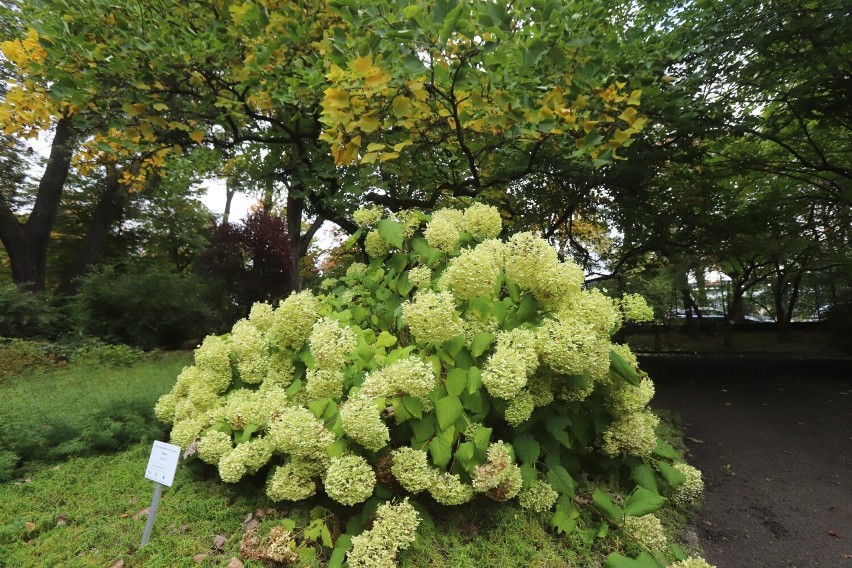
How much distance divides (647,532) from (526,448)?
674 mm

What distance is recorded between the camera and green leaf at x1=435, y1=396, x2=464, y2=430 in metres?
1.96

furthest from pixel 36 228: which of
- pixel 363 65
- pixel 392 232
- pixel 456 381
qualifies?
pixel 456 381

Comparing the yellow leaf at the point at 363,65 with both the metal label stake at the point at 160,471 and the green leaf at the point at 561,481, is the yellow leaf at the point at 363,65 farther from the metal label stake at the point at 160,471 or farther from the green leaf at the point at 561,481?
the green leaf at the point at 561,481

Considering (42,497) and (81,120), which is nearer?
(42,497)

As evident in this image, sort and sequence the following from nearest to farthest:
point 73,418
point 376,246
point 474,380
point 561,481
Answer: point 474,380 → point 561,481 → point 376,246 → point 73,418

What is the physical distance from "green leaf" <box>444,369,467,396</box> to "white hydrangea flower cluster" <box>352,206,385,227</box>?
1.22 metres

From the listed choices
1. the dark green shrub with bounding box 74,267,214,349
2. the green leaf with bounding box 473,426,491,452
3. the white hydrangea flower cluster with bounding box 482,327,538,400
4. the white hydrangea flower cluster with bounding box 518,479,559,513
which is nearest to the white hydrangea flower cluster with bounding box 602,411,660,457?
the white hydrangea flower cluster with bounding box 518,479,559,513

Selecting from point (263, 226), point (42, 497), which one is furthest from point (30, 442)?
point (263, 226)

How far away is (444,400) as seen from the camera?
6.55ft

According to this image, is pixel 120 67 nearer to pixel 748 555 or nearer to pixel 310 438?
pixel 310 438

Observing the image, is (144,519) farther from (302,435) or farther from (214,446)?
(302,435)

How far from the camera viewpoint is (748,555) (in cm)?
233

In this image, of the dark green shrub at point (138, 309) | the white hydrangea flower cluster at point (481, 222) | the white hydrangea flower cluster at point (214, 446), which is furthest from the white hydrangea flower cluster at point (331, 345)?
the dark green shrub at point (138, 309)

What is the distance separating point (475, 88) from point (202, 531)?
3154mm
